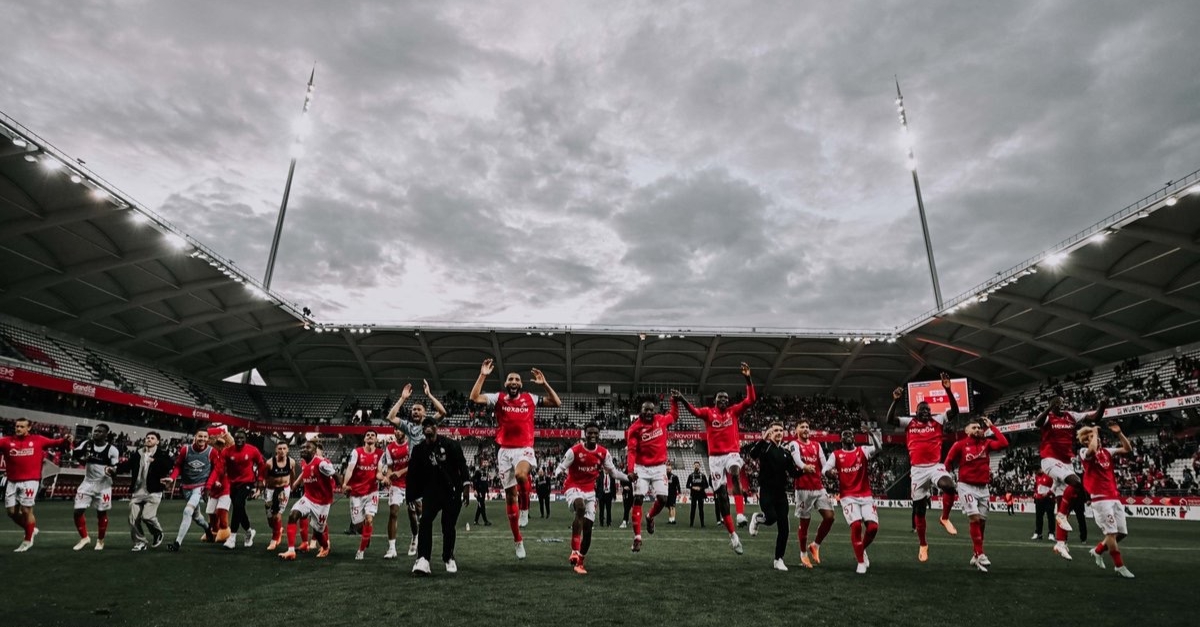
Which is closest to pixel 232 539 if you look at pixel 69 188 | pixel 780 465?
pixel 780 465

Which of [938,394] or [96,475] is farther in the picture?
[938,394]

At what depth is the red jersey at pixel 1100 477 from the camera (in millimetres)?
8898

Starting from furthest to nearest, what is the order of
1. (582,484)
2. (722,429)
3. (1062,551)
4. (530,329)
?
(530,329) → (722,429) → (1062,551) → (582,484)

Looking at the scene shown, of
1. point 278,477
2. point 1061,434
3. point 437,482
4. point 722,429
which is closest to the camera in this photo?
point 437,482

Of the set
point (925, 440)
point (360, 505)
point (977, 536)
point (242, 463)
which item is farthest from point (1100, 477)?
point (242, 463)

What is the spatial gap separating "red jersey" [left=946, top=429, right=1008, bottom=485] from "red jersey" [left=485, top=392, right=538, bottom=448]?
22.3 feet

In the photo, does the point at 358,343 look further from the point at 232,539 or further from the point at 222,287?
the point at 232,539

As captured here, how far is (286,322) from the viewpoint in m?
45.0

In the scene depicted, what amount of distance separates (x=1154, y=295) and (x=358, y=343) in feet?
169

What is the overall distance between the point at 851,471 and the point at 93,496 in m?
12.7

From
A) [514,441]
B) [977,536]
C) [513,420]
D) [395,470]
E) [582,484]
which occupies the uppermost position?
[513,420]

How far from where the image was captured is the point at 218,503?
1114 cm

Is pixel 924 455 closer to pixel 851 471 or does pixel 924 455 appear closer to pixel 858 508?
pixel 851 471

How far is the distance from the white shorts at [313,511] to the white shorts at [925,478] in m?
9.61
